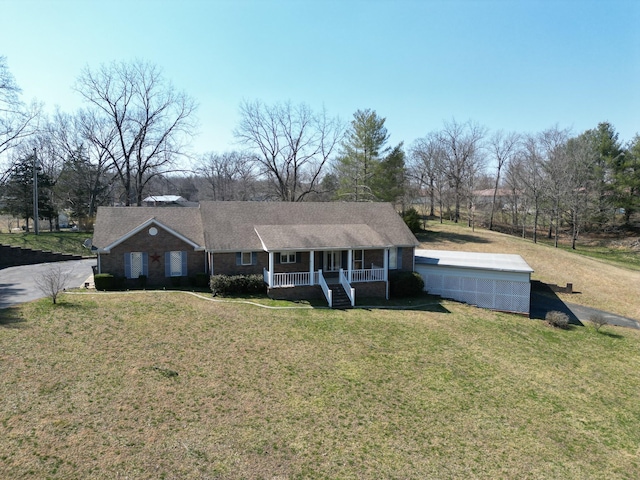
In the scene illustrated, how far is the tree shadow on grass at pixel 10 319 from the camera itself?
596 inches

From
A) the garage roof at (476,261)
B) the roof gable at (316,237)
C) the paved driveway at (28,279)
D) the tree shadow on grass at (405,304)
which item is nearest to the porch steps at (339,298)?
the tree shadow on grass at (405,304)

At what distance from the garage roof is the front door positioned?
5.57 meters

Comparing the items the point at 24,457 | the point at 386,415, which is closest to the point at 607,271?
the point at 386,415

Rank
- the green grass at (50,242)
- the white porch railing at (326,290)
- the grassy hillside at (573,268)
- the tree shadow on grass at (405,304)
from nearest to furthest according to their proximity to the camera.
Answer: the white porch railing at (326,290) → the tree shadow on grass at (405,304) → the grassy hillside at (573,268) → the green grass at (50,242)

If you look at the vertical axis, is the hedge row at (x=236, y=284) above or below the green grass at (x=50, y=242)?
below

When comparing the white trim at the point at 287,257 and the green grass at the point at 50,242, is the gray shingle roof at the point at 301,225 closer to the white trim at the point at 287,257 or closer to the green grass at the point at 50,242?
the white trim at the point at 287,257

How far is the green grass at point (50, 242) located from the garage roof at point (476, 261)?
29.7m

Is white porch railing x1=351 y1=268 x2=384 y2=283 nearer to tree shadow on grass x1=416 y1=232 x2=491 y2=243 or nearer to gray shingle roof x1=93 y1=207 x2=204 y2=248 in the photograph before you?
gray shingle roof x1=93 y1=207 x2=204 y2=248

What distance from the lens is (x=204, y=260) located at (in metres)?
24.3

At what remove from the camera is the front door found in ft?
83.5

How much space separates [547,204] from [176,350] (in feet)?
169

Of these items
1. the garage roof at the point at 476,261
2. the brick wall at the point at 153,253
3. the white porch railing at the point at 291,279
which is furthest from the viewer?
the garage roof at the point at 476,261

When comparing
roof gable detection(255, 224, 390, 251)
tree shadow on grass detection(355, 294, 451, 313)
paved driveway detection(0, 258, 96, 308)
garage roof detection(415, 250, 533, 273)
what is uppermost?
roof gable detection(255, 224, 390, 251)

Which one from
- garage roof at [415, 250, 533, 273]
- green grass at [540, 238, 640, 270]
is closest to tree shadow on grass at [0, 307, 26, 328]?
garage roof at [415, 250, 533, 273]
